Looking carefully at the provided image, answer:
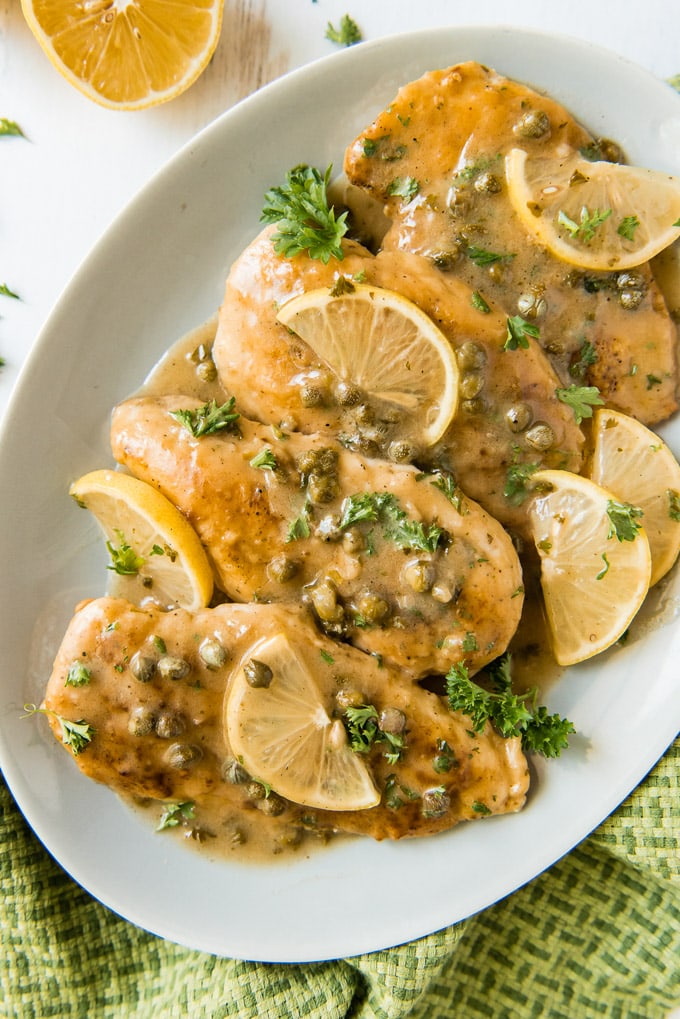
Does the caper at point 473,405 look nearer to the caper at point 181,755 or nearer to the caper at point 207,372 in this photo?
the caper at point 207,372

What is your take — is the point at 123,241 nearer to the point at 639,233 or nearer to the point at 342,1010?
the point at 639,233

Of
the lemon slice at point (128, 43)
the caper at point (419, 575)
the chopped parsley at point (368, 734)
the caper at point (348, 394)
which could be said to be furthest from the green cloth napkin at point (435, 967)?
the lemon slice at point (128, 43)

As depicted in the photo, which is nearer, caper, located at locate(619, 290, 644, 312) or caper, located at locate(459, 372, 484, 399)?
caper, located at locate(459, 372, 484, 399)

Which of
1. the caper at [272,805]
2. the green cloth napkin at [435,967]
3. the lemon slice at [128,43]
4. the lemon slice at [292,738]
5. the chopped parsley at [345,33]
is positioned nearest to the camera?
the lemon slice at [292,738]

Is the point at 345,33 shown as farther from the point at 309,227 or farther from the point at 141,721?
the point at 141,721

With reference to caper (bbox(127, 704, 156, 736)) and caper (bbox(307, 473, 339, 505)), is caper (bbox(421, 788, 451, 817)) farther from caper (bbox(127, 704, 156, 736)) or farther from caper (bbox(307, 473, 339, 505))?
caper (bbox(307, 473, 339, 505))

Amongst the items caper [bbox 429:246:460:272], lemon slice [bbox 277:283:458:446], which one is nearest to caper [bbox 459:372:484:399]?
lemon slice [bbox 277:283:458:446]
